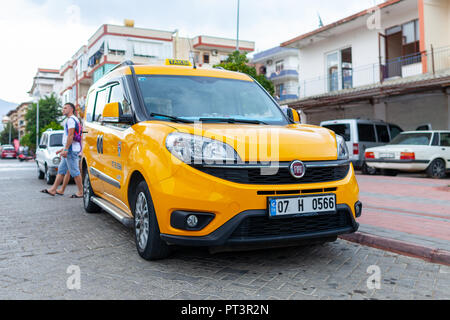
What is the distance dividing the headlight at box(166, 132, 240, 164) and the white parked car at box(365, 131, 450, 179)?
1028 cm

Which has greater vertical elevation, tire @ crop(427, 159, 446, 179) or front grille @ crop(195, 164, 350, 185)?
tire @ crop(427, 159, 446, 179)

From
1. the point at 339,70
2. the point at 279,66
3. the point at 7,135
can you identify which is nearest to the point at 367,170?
the point at 339,70

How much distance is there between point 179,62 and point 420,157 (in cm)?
922

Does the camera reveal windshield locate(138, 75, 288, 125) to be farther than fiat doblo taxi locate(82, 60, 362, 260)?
Yes

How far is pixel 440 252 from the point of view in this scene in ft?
12.7

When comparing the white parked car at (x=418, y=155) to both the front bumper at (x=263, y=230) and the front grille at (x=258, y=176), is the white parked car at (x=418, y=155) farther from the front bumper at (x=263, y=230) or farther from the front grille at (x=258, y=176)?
the front grille at (x=258, y=176)

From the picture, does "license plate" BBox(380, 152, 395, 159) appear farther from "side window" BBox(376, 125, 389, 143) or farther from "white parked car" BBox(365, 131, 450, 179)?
"side window" BBox(376, 125, 389, 143)

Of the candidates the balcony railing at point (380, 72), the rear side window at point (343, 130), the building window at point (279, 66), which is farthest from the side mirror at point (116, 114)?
the building window at point (279, 66)

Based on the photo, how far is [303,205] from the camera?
3416mm

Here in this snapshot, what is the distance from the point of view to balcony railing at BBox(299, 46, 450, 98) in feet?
56.2

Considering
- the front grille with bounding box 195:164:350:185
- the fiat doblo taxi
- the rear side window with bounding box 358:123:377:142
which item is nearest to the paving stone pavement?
the fiat doblo taxi

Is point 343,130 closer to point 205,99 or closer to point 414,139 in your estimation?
point 414,139

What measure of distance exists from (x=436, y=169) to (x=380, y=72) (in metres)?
8.28

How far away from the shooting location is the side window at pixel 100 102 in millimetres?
5621
